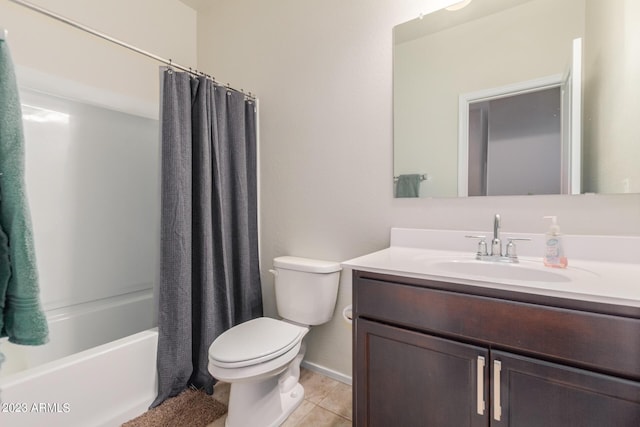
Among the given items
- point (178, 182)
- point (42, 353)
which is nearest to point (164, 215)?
point (178, 182)

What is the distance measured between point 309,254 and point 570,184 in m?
1.33

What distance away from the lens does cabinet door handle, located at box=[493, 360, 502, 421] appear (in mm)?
886

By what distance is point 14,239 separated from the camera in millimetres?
639

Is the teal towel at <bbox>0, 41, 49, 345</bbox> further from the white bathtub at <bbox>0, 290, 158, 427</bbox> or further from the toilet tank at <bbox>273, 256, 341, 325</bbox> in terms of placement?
the toilet tank at <bbox>273, 256, 341, 325</bbox>

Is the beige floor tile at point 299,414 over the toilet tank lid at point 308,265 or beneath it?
beneath

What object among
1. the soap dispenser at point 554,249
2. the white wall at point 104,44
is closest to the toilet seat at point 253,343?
the soap dispenser at point 554,249

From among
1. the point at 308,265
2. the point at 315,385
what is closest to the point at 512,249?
the point at 308,265

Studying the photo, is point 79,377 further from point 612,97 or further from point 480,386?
point 612,97

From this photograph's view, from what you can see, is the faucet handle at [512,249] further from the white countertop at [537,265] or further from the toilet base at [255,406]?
the toilet base at [255,406]

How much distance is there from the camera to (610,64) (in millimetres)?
1133

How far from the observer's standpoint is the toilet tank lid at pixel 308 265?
167 centimetres

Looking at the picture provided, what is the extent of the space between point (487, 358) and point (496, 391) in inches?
3.7

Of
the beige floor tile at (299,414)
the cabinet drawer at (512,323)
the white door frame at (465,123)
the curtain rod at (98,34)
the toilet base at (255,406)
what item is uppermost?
the curtain rod at (98,34)

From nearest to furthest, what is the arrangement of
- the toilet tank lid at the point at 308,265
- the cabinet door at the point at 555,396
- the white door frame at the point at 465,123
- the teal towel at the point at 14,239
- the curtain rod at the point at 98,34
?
the teal towel at the point at 14,239
the cabinet door at the point at 555,396
the curtain rod at the point at 98,34
the white door frame at the point at 465,123
the toilet tank lid at the point at 308,265
